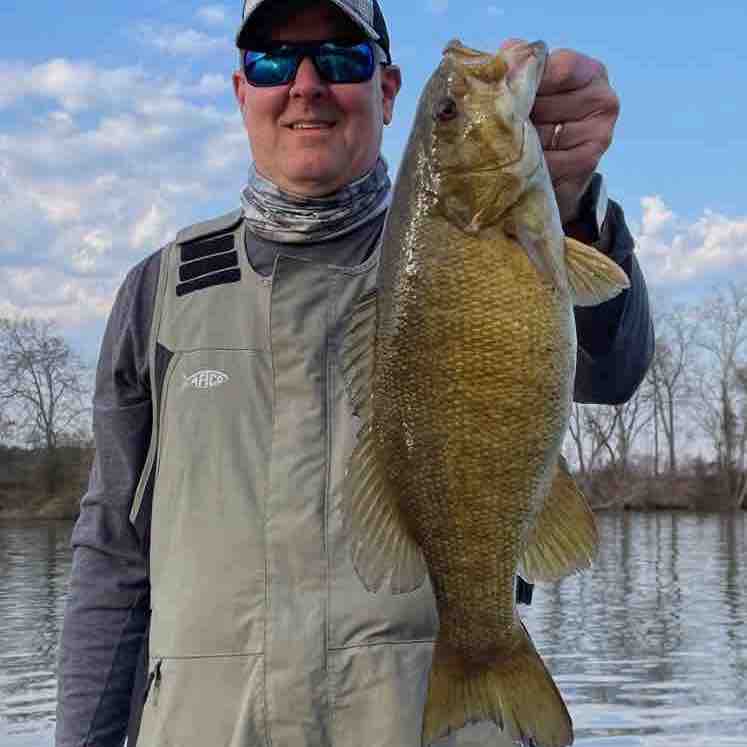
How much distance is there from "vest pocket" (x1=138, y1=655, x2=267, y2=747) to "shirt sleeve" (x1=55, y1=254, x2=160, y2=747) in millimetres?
421

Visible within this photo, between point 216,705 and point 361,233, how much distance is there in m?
1.44

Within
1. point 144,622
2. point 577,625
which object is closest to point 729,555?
point 577,625

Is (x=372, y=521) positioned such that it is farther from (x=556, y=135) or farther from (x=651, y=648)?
(x=651, y=648)

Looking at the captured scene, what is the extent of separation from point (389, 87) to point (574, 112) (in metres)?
1.09

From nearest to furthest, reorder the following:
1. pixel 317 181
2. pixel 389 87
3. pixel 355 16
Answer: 1. pixel 355 16
2. pixel 317 181
3. pixel 389 87

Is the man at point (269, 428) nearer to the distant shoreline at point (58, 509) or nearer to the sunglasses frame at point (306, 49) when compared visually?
the sunglasses frame at point (306, 49)

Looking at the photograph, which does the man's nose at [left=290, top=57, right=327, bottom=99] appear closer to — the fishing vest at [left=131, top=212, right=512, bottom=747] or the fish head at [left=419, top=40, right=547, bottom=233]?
the fishing vest at [left=131, top=212, right=512, bottom=747]

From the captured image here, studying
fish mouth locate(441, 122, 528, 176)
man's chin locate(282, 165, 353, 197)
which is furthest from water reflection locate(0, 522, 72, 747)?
fish mouth locate(441, 122, 528, 176)

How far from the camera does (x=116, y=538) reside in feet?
11.7

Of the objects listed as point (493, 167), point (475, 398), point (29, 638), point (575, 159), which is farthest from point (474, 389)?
point (29, 638)

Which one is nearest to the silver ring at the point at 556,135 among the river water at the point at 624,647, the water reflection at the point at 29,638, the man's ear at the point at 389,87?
the man's ear at the point at 389,87

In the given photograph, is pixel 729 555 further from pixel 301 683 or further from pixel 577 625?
pixel 301 683

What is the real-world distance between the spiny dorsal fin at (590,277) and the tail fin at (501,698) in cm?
83

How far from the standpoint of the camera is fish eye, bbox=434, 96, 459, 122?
8.82 feet
